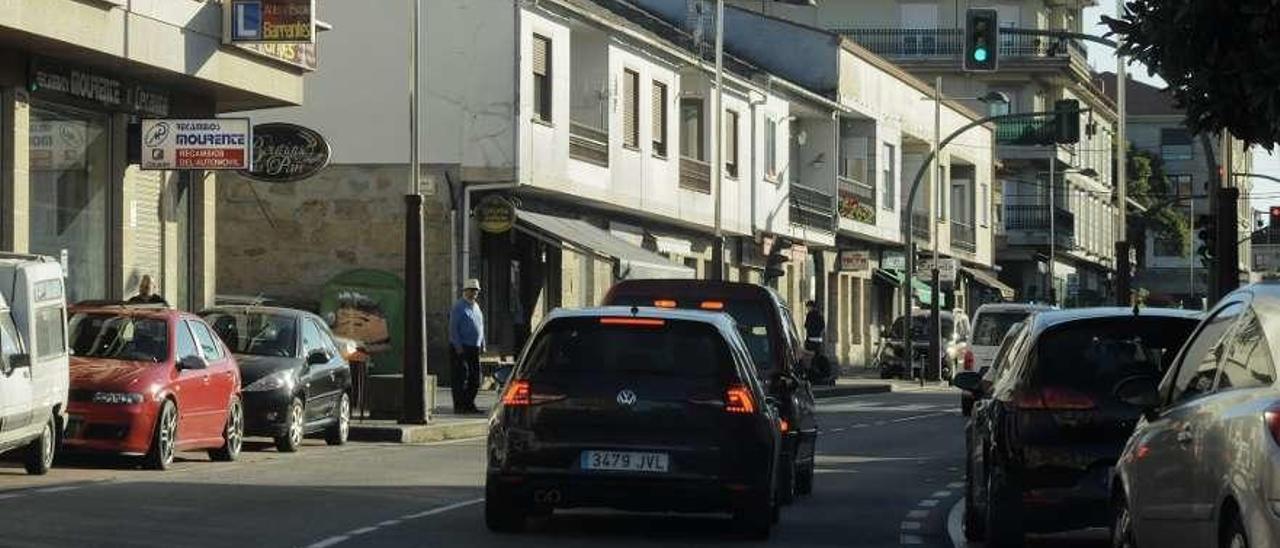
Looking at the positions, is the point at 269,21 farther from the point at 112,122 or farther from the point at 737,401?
the point at 737,401

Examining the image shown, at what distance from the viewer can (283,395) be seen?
2462 cm

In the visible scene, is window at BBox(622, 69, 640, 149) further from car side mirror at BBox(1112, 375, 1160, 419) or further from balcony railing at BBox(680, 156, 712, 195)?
car side mirror at BBox(1112, 375, 1160, 419)

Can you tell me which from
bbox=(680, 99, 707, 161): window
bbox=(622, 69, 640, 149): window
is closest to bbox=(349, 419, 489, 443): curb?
bbox=(622, 69, 640, 149): window

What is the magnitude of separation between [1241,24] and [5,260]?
10307 mm

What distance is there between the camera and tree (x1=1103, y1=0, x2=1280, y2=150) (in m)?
13.2

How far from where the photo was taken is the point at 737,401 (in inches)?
597

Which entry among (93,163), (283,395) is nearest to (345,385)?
(283,395)

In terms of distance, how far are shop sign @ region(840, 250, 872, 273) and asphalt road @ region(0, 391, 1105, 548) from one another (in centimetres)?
4007

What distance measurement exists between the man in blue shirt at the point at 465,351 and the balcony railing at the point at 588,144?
11.1m

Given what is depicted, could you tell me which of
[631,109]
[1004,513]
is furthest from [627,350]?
[631,109]

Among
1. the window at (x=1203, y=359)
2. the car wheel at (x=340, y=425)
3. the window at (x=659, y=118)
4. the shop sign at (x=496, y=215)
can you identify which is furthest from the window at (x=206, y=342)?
the window at (x=659, y=118)

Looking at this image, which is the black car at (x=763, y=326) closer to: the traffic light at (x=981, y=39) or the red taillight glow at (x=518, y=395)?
the red taillight glow at (x=518, y=395)

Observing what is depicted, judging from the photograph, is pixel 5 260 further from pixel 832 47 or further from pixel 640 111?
pixel 832 47

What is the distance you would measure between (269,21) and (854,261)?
36.9 metres
